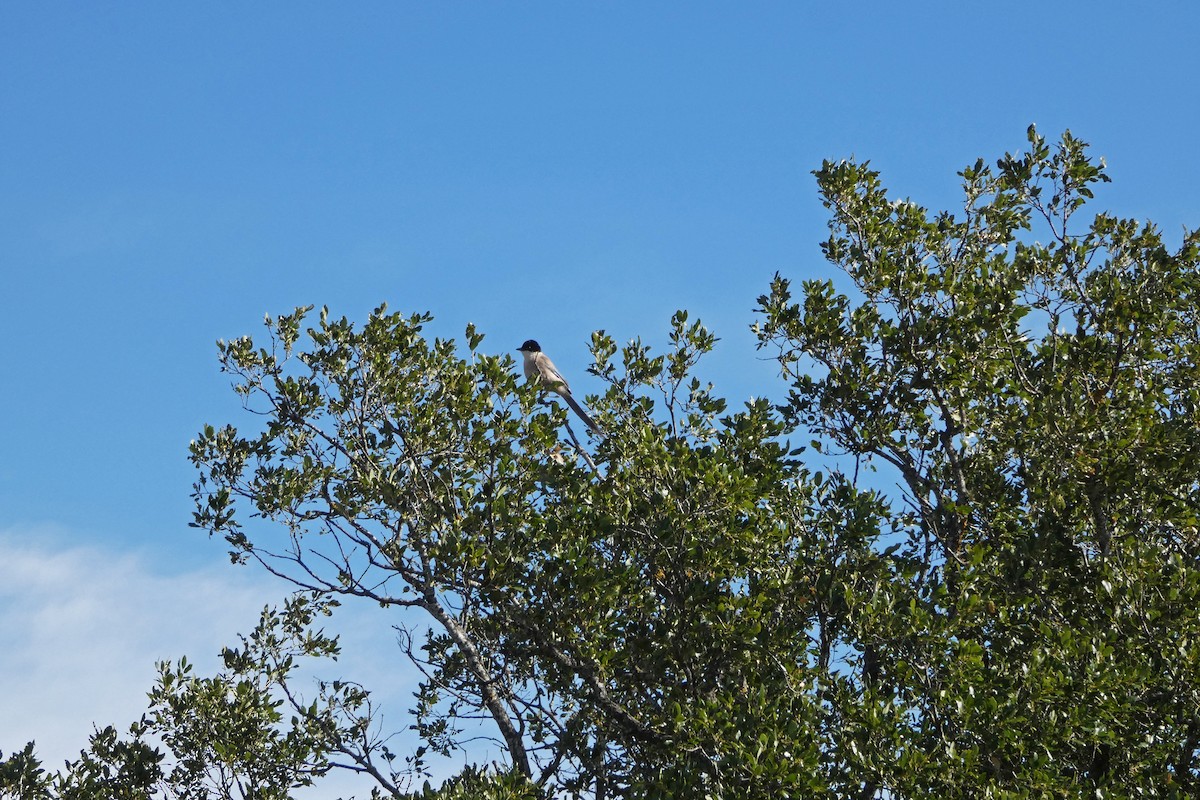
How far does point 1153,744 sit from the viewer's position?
39.2 feet

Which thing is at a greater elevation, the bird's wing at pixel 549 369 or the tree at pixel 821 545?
the bird's wing at pixel 549 369

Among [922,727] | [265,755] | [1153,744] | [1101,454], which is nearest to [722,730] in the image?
[922,727]

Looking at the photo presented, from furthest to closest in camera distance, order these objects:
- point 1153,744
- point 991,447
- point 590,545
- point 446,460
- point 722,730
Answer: point 991,447, point 446,460, point 590,545, point 1153,744, point 722,730

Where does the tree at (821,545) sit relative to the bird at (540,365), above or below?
below

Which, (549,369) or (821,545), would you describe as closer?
(821,545)

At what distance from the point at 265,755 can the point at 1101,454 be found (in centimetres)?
1039

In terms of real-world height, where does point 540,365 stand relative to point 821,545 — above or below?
above

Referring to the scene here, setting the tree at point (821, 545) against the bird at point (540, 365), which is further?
the bird at point (540, 365)

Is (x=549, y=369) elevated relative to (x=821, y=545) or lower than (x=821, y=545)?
elevated

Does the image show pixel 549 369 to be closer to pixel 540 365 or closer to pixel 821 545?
pixel 540 365

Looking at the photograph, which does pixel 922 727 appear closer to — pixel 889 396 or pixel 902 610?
pixel 902 610

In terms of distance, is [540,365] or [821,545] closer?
[821,545]

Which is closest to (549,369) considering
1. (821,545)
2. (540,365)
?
(540,365)

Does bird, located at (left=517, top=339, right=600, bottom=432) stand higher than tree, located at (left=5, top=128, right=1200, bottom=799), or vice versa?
bird, located at (left=517, top=339, right=600, bottom=432)
